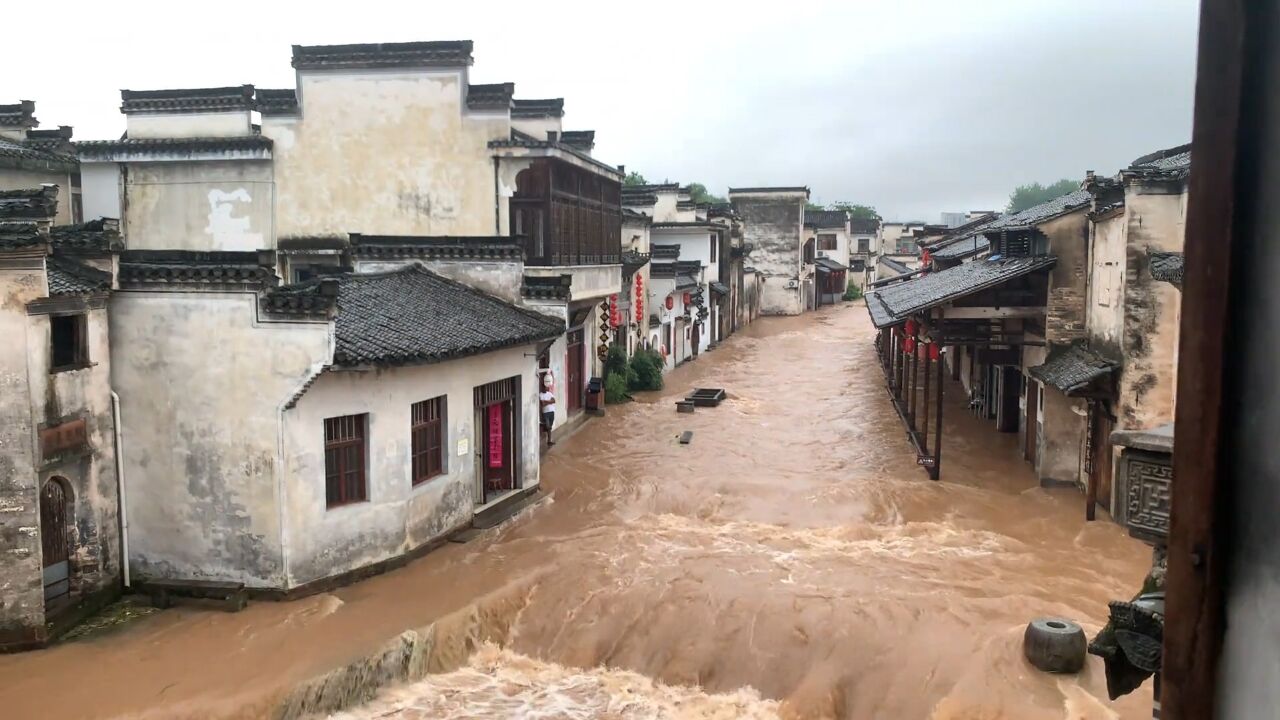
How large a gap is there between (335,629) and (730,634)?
504cm

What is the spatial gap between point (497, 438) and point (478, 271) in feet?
12.4

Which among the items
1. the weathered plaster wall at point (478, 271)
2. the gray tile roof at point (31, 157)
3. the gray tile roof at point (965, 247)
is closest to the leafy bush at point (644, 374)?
the gray tile roof at point (965, 247)

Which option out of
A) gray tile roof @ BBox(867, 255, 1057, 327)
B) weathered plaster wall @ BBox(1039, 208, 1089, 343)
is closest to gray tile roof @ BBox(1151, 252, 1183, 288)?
gray tile roof @ BBox(867, 255, 1057, 327)

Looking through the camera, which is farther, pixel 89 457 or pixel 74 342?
pixel 89 457

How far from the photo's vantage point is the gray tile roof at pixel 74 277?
461 inches

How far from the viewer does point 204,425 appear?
12.7 meters

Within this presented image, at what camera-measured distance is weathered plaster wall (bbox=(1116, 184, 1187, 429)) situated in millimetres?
14570

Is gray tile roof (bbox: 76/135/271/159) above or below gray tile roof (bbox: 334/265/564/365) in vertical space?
above

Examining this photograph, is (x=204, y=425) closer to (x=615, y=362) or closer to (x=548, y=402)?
(x=548, y=402)

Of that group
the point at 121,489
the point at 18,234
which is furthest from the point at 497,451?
the point at 18,234

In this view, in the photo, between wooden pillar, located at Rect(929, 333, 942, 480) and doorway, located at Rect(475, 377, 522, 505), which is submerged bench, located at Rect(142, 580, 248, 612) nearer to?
doorway, located at Rect(475, 377, 522, 505)

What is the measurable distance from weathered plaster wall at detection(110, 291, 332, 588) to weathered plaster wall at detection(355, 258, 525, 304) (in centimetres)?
610

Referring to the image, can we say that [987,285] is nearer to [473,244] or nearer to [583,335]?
[473,244]

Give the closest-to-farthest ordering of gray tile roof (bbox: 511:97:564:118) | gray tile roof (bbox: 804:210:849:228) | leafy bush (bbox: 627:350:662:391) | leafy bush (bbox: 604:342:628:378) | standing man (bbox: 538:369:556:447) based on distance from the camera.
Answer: standing man (bbox: 538:369:556:447) → gray tile roof (bbox: 511:97:564:118) → leafy bush (bbox: 604:342:628:378) → leafy bush (bbox: 627:350:662:391) → gray tile roof (bbox: 804:210:849:228)
